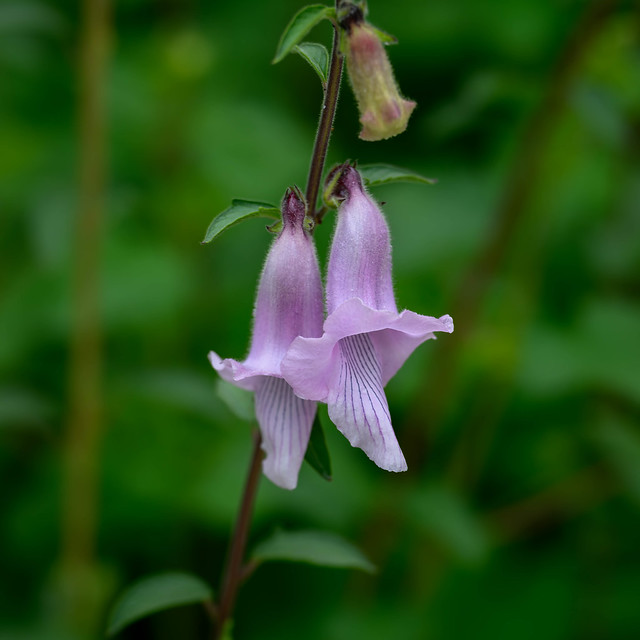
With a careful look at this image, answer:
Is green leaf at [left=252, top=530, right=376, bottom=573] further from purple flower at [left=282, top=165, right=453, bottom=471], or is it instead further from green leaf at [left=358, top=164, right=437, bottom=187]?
green leaf at [left=358, top=164, right=437, bottom=187]

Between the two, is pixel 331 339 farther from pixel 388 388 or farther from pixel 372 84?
pixel 388 388

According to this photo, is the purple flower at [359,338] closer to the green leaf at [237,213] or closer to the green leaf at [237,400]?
the green leaf at [237,213]

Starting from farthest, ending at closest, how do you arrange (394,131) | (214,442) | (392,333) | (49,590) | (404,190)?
(404,190), (214,442), (49,590), (392,333), (394,131)

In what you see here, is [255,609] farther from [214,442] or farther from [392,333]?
[392,333]

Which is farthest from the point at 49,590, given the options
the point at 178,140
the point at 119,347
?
the point at 178,140

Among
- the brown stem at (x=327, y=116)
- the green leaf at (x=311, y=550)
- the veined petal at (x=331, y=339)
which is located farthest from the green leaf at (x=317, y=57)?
the green leaf at (x=311, y=550)

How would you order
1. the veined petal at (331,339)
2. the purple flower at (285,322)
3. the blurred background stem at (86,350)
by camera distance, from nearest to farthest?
the veined petal at (331,339) → the purple flower at (285,322) → the blurred background stem at (86,350)

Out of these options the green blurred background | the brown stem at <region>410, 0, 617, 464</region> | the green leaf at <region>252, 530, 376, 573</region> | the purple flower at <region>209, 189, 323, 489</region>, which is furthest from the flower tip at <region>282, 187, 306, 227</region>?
the brown stem at <region>410, 0, 617, 464</region>
